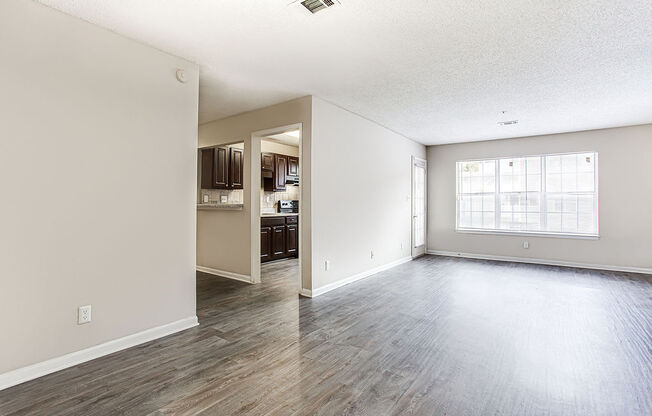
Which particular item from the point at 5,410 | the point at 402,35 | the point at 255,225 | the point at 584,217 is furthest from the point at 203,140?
the point at 584,217

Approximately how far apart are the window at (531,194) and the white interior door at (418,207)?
749 mm

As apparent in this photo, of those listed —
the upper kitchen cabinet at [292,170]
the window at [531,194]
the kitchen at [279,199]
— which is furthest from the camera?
the upper kitchen cabinet at [292,170]

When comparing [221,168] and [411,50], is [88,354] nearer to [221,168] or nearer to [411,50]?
[411,50]

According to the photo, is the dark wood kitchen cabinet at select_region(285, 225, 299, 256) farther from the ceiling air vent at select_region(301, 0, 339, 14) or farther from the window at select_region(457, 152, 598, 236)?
the ceiling air vent at select_region(301, 0, 339, 14)

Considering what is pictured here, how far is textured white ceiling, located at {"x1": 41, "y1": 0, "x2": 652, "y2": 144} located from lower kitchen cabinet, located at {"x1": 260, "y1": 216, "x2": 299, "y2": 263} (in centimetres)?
241

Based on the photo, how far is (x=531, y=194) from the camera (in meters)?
6.46

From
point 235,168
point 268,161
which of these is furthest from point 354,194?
point 268,161

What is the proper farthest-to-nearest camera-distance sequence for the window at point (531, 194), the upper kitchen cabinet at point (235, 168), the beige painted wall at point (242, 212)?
1. the upper kitchen cabinet at point (235, 168)
2. the window at point (531, 194)
3. the beige painted wall at point (242, 212)

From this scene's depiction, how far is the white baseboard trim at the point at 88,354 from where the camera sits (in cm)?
208

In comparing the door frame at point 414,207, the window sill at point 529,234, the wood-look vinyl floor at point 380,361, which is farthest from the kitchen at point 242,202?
the window sill at point 529,234

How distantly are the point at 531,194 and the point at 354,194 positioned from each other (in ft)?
13.2

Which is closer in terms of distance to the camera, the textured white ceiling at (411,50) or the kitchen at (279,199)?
the textured white ceiling at (411,50)

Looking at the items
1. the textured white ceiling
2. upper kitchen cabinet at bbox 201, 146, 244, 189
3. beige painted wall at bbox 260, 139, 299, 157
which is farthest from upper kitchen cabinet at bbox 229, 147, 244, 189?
the textured white ceiling

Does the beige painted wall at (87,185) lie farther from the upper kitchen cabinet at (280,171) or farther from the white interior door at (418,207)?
the white interior door at (418,207)
